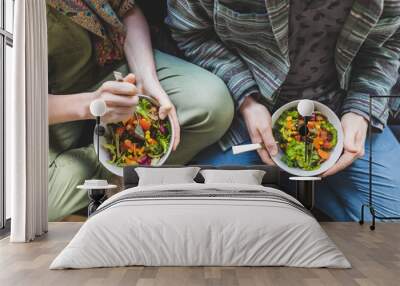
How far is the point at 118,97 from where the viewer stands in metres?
7.26

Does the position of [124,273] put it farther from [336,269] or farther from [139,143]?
[139,143]

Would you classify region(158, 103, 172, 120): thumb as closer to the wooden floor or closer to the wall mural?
the wall mural

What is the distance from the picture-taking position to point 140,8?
285 inches

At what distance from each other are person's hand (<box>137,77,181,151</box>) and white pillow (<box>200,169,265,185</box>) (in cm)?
76

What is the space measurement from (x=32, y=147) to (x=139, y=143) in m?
1.63

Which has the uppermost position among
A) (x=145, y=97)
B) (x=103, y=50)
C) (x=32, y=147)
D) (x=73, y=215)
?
(x=103, y=50)

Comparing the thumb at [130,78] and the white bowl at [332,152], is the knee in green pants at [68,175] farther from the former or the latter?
the white bowl at [332,152]

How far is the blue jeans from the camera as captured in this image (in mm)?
7219

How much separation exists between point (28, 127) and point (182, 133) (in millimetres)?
2058

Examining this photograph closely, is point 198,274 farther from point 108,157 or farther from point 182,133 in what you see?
point 108,157

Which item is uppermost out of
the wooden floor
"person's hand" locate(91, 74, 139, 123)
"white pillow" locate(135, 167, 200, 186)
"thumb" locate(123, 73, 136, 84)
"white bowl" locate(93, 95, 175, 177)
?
"thumb" locate(123, 73, 136, 84)

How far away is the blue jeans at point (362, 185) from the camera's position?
7219 millimetres

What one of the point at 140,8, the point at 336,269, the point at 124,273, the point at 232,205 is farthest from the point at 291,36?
the point at 124,273

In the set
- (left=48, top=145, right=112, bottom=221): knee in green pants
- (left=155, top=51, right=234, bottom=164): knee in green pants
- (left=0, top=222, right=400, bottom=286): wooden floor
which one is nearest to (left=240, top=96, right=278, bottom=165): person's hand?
(left=155, top=51, right=234, bottom=164): knee in green pants
